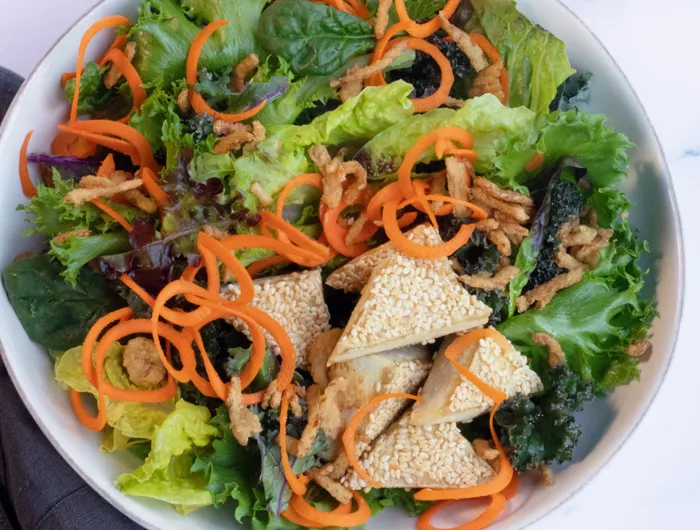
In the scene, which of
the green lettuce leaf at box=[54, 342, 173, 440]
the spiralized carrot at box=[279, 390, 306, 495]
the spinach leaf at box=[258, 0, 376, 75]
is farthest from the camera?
the spinach leaf at box=[258, 0, 376, 75]

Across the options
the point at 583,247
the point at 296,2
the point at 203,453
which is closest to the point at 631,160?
the point at 583,247

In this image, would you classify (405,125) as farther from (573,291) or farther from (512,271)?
(573,291)

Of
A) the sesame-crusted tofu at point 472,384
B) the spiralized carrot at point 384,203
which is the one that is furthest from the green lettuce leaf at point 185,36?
the sesame-crusted tofu at point 472,384

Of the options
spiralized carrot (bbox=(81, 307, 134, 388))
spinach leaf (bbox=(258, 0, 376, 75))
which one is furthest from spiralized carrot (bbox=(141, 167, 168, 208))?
spinach leaf (bbox=(258, 0, 376, 75))

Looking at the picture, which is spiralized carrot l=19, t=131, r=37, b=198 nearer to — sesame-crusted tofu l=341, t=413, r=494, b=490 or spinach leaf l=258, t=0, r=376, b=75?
spinach leaf l=258, t=0, r=376, b=75

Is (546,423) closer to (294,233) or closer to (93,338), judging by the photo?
(294,233)

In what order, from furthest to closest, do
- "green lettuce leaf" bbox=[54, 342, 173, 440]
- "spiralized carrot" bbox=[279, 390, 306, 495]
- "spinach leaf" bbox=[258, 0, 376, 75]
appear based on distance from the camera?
"spinach leaf" bbox=[258, 0, 376, 75], "green lettuce leaf" bbox=[54, 342, 173, 440], "spiralized carrot" bbox=[279, 390, 306, 495]

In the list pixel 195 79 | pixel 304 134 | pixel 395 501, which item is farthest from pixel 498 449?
pixel 195 79

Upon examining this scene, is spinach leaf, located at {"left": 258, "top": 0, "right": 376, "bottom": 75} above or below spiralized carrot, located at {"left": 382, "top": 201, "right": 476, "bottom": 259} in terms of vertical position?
above
